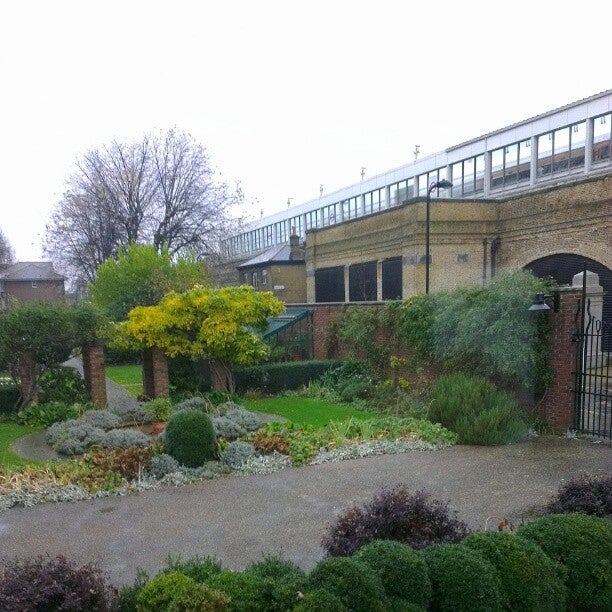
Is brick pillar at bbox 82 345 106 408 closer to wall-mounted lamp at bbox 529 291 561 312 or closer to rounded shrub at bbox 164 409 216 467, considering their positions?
rounded shrub at bbox 164 409 216 467

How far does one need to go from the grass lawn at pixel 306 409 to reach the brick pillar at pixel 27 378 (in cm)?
464

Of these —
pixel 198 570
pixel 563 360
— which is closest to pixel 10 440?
pixel 198 570

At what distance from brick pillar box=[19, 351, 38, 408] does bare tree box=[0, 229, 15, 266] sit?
3401 centimetres

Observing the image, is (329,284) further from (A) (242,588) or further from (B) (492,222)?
(A) (242,588)

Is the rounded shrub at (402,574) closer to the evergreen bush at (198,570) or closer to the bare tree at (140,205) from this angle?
A: the evergreen bush at (198,570)

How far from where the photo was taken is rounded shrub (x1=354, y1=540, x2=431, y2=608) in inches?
123

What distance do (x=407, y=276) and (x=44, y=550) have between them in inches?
691

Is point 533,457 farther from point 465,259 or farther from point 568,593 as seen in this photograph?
point 465,259

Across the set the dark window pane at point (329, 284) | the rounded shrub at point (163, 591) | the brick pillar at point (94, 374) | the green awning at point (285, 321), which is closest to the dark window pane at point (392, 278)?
the dark window pane at point (329, 284)

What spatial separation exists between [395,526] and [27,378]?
33.2ft

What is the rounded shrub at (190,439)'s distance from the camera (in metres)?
7.59

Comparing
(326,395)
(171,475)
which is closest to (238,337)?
(326,395)

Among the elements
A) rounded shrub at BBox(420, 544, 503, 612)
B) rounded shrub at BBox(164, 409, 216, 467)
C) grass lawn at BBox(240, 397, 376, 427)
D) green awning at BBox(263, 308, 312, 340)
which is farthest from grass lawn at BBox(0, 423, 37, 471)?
green awning at BBox(263, 308, 312, 340)

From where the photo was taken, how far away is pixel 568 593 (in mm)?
3562
